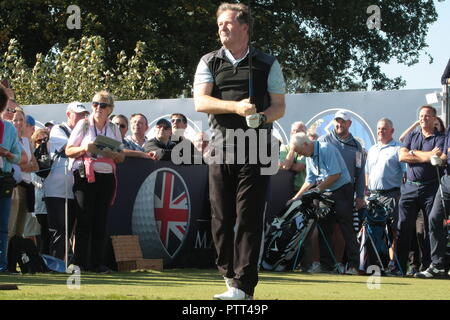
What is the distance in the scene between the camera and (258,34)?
32.0 m

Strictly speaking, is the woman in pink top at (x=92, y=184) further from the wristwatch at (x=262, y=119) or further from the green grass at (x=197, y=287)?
the wristwatch at (x=262, y=119)

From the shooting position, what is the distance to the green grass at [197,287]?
7.92m

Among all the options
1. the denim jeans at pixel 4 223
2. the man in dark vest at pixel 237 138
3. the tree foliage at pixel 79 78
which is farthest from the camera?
the tree foliage at pixel 79 78

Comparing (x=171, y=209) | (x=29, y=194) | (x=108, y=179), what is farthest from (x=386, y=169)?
(x=29, y=194)

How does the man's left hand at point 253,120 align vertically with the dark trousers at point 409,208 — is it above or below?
above

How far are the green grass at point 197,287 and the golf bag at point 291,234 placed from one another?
1.00m

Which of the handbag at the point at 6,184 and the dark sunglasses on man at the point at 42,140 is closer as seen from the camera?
the handbag at the point at 6,184

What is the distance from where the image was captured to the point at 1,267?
403 inches

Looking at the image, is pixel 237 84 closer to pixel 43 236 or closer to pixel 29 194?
pixel 29 194

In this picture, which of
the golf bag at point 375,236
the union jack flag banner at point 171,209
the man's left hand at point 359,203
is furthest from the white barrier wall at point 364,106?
the union jack flag banner at point 171,209

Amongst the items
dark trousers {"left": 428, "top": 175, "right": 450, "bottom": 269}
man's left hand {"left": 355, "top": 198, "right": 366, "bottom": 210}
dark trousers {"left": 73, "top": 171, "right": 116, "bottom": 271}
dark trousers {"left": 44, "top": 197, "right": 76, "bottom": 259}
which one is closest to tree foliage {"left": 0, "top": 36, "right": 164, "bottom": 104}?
man's left hand {"left": 355, "top": 198, "right": 366, "bottom": 210}

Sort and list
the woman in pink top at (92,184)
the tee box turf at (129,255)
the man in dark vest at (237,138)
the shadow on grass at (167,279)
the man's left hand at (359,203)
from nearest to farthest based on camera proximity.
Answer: the man in dark vest at (237,138), the shadow on grass at (167,279), the woman in pink top at (92,184), the tee box turf at (129,255), the man's left hand at (359,203)
